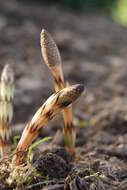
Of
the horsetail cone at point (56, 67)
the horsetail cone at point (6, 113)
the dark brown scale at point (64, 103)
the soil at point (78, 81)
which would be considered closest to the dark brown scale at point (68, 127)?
the horsetail cone at point (56, 67)

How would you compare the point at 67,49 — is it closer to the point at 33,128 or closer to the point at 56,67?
the point at 56,67

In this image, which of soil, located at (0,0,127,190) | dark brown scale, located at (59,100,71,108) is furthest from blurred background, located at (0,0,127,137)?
dark brown scale, located at (59,100,71,108)

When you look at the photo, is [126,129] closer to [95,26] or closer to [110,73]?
[110,73]

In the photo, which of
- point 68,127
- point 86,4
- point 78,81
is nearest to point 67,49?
point 78,81

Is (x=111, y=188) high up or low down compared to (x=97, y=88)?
down

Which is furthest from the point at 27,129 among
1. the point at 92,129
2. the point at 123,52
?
the point at 123,52

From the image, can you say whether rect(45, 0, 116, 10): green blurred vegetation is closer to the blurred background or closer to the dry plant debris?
the blurred background
